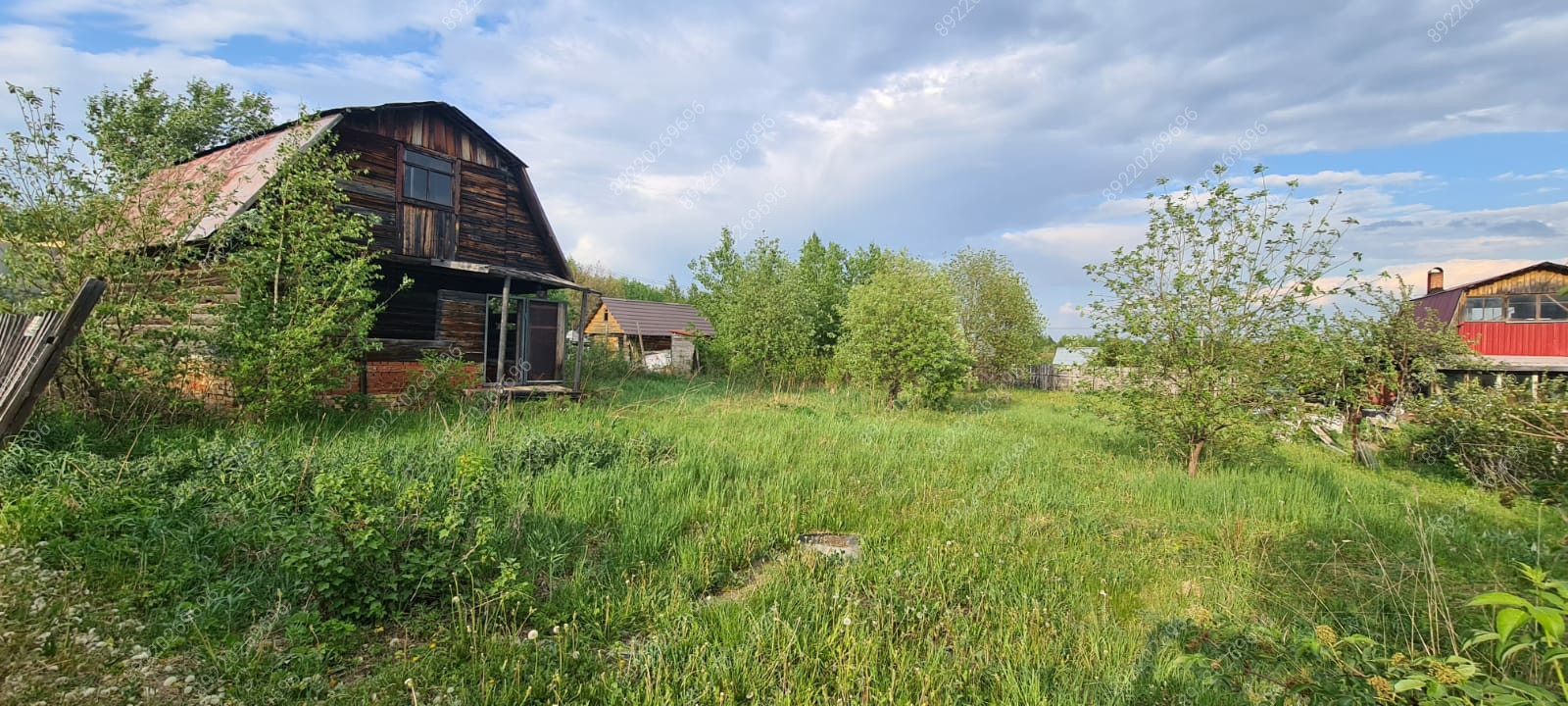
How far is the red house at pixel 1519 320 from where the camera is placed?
20953 mm

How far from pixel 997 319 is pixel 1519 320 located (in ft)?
56.4

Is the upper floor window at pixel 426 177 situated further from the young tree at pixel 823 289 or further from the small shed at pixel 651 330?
the small shed at pixel 651 330

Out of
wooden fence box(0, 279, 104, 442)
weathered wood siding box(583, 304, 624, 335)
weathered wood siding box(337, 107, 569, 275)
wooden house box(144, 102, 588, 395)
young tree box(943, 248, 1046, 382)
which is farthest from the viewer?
weathered wood siding box(583, 304, 624, 335)

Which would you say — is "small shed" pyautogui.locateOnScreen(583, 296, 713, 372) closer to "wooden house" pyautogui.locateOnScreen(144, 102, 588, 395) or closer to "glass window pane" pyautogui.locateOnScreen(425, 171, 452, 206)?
"wooden house" pyautogui.locateOnScreen(144, 102, 588, 395)

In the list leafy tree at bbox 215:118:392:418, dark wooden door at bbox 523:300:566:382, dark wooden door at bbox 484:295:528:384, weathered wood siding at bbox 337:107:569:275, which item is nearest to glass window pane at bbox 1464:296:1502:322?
dark wooden door at bbox 523:300:566:382

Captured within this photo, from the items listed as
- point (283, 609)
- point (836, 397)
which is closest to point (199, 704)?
point (283, 609)

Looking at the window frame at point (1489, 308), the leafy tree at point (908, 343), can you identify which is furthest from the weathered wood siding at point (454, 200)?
the window frame at point (1489, 308)

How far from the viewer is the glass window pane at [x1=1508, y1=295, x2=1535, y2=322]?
2141cm

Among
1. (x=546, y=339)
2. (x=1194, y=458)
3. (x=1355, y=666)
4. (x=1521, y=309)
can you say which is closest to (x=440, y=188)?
(x=546, y=339)

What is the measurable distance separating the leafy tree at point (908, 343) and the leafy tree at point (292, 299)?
33.2ft

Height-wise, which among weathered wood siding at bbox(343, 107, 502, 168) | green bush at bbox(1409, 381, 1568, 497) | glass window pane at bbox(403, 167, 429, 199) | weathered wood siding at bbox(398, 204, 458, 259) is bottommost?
green bush at bbox(1409, 381, 1568, 497)

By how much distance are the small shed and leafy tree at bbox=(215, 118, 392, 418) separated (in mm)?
18328

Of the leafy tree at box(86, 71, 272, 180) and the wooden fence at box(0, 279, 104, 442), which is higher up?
the leafy tree at box(86, 71, 272, 180)

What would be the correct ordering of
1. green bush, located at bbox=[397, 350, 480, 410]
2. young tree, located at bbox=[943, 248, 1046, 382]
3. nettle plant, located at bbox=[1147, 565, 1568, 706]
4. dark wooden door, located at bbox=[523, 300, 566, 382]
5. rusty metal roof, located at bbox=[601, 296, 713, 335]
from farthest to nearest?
rusty metal roof, located at bbox=[601, 296, 713, 335] < young tree, located at bbox=[943, 248, 1046, 382] < dark wooden door, located at bbox=[523, 300, 566, 382] < green bush, located at bbox=[397, 350, 480, 410] < nettle plant, located at bbox=[1147, 565, 1568, 706]
